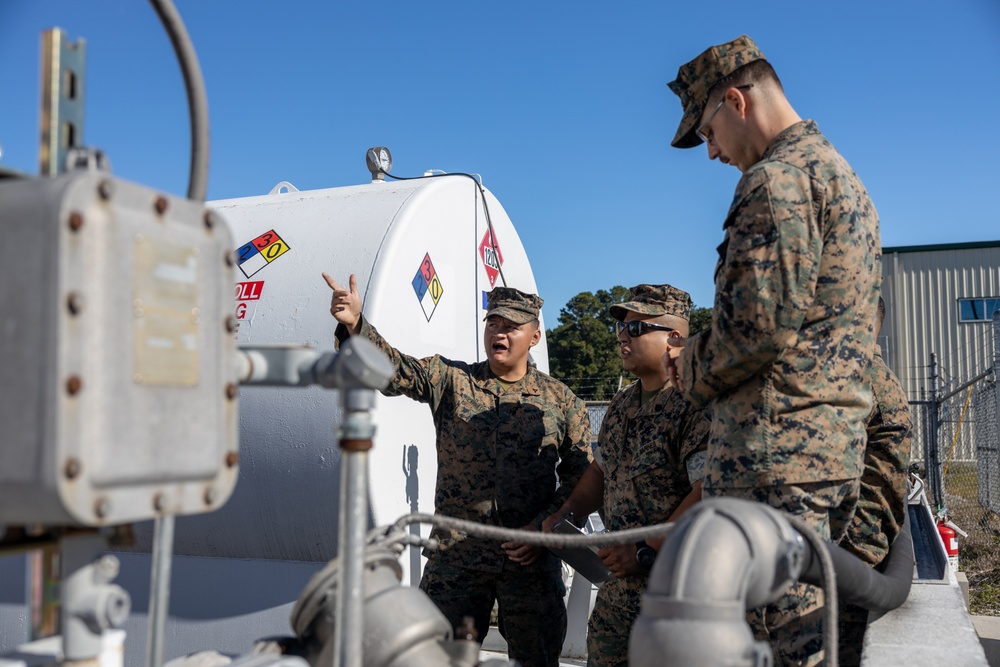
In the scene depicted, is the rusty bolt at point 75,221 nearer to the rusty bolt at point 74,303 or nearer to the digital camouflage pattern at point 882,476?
the rusty bolt at point 74,303

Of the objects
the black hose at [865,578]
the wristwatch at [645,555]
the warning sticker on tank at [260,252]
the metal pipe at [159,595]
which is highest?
the warning sticker on tank at [260,252]

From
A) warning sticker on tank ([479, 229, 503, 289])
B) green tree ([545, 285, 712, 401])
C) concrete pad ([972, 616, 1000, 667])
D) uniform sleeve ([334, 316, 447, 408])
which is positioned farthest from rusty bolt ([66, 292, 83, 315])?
green tree ([545, 285, 712, 401])

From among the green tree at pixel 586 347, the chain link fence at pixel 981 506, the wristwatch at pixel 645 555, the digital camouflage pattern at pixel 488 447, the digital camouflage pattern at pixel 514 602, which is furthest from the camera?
the green tree at pixel 586 347

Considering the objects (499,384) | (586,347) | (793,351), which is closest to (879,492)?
(793,351)

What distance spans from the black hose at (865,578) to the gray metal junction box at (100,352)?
112 cm

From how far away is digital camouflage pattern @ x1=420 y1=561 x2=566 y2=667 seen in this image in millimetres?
3742

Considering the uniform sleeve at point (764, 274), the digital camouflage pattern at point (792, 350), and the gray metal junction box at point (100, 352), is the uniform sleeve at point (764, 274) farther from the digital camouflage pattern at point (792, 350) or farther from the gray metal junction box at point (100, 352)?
the gray metal junction box at point (100, 352)

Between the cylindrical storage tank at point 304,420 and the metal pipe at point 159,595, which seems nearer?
the metal pipe at point 159,595


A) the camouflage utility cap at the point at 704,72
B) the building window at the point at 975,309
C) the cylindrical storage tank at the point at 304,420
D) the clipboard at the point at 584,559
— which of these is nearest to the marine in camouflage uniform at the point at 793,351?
the camouflage utility cap at the point at 704,72

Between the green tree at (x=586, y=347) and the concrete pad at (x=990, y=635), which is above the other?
the green tree at (x=586, y=347)

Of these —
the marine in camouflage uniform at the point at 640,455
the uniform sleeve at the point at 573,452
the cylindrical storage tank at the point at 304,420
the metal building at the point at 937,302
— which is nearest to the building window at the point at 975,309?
the metal building at the point at 937,302

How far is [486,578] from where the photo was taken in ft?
12.4

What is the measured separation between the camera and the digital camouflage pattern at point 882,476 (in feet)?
9.57

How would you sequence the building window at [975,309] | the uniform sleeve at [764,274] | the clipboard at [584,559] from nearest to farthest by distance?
the uniform sleeve at [764,274], the clipboard at [584,559], the building window at [975,309]
